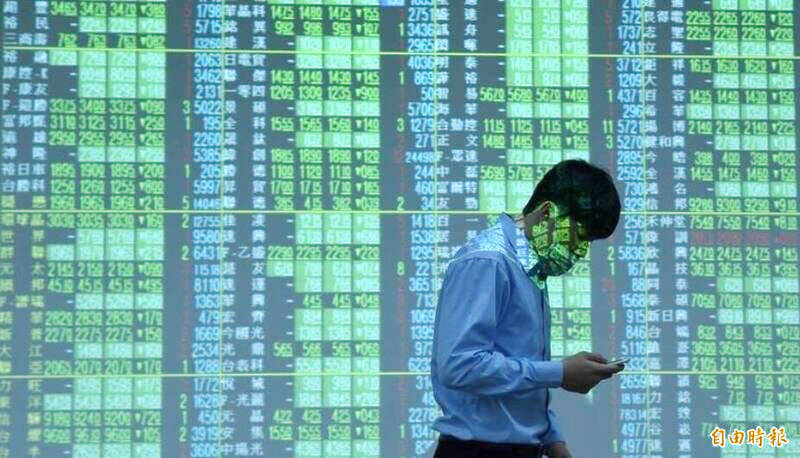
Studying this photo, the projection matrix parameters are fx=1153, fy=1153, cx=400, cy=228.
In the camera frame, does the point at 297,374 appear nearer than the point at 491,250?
No

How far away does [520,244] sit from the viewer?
5.23 ft

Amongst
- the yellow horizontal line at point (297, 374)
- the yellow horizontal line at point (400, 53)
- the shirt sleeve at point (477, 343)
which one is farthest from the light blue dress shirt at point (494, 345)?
the yellow horizontal line at point (400, 53)

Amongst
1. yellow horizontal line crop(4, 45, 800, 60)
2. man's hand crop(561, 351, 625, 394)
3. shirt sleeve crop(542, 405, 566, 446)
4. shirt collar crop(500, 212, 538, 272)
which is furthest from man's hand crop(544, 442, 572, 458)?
yellow horizontal line crop(4, 45, 800, 60)

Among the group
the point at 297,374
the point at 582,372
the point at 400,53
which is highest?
the point at 400,53

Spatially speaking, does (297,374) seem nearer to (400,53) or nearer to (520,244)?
(400,53)

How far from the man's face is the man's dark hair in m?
0.01

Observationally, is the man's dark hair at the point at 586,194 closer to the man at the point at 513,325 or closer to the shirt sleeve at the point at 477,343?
the man at the point at 513,325

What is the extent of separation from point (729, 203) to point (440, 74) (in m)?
0.79

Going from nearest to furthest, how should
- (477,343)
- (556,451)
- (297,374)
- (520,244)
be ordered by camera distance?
(477,343) → (520,244) → (556,451) → (297,374)

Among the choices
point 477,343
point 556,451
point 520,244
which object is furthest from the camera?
point 556,451

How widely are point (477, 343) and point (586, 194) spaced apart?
26 centimetres

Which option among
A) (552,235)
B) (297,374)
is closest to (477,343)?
(552,235)

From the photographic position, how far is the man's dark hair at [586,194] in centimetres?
157

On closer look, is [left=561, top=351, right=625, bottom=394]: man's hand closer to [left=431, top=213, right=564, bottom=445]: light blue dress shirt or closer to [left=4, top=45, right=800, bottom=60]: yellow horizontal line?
[left=431, top=213, right=564, bottom=445]: light blue dress shirt
